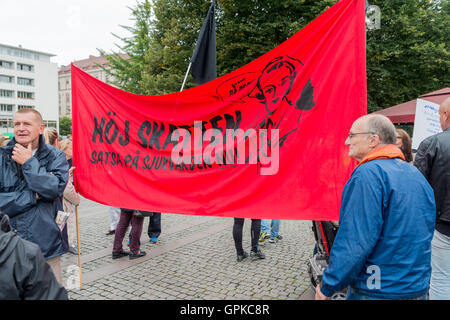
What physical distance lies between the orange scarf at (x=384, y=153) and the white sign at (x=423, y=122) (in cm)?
319

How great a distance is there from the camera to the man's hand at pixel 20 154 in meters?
2.61

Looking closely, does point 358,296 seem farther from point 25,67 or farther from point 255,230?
point 25,67

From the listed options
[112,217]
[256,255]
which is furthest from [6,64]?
[256,255]

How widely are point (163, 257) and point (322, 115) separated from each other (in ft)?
12.5

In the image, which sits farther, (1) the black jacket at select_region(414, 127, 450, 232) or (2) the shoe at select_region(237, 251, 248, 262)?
(2) the shoe at select_region(237, 251, 248, 262)

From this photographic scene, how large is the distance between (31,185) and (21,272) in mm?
1447

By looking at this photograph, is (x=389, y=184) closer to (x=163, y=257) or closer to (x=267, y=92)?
(x=267, y=92)

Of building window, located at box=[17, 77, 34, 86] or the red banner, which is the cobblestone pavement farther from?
building window, located at box=[17, 77, 34, 86]

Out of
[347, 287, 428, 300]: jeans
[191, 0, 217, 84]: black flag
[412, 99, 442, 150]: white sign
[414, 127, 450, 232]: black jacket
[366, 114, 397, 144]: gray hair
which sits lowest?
[347, 287, 428, 300]: jeans

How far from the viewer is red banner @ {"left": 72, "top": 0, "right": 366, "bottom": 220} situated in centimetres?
279

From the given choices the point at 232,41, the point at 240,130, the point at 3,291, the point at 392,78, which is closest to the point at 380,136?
the point at 240,130

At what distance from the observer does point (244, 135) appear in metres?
3.17

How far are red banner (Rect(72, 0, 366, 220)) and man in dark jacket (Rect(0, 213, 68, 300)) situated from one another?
6.26 feet

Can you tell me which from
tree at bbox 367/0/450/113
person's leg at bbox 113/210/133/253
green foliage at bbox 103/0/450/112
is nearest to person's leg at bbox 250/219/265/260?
person's leg at bbox 113/210/133/253
